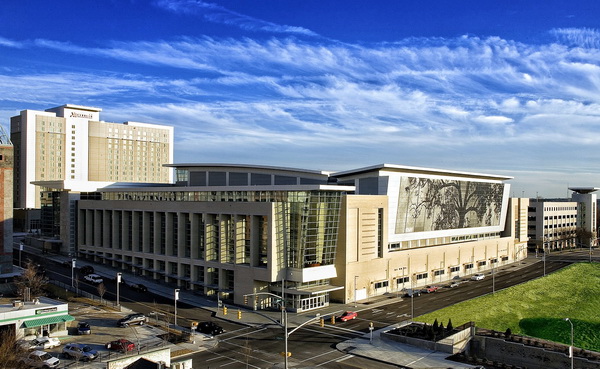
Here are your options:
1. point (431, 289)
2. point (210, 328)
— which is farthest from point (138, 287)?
point (431, 289)

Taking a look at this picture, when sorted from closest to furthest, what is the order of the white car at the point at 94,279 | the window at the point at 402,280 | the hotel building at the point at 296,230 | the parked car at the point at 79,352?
1. the parked car at the point at 79,352
2. the hotel building at the point at 296,230
3. the white car at the point at 94,279
4. the window at the point at 402,280

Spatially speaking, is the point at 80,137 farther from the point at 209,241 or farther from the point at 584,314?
the point at 584,314

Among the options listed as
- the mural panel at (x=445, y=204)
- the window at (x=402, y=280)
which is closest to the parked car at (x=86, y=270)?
the window at (x=402, y=280)

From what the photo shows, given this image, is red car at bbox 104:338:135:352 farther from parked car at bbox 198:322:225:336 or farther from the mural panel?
the mural panel

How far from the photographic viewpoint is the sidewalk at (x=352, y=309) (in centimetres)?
5191

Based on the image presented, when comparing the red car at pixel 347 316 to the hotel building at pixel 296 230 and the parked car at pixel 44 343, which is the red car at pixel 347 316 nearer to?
the hotel building at pixel 296 230

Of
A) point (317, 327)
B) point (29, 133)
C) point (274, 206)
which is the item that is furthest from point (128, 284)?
point (29, 133)

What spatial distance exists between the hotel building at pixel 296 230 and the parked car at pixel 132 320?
15.1 meters

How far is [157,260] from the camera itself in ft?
302

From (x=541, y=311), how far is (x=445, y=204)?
31.5m

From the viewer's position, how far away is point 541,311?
78.4 m

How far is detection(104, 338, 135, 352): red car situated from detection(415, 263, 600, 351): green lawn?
122 ft

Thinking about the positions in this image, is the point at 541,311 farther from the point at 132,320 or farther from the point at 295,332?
the point at 132,320

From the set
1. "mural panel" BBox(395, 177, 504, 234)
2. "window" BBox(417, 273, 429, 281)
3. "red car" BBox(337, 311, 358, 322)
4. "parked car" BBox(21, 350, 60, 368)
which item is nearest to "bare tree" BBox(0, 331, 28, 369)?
"parked car" BBox(21, 350, 60, 368)
